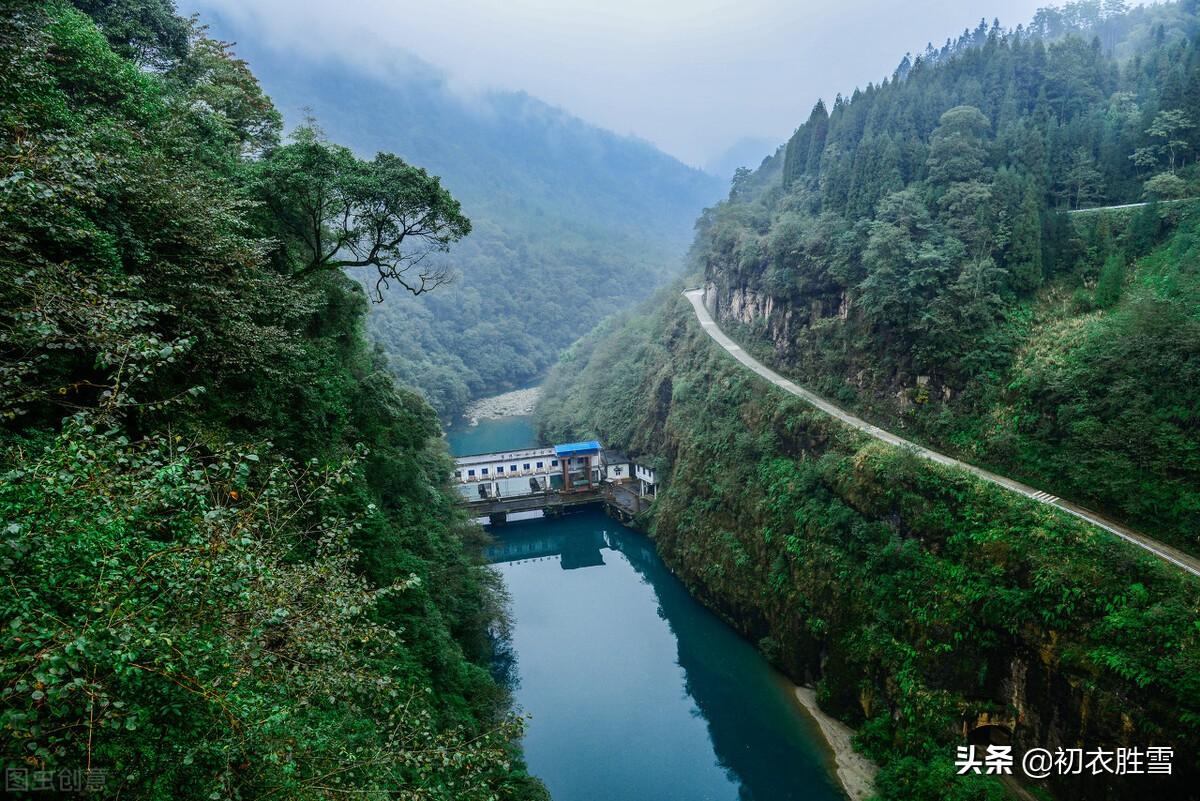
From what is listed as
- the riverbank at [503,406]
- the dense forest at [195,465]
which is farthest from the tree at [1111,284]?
the riverbank at [503,406]

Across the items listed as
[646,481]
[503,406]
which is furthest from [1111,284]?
[503,406]

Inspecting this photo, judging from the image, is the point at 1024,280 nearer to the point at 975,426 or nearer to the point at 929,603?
the point at 975,426

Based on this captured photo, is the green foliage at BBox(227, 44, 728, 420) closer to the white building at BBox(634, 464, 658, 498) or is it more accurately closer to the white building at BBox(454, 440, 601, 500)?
the white building at BBox(454, 440, 601, 500)

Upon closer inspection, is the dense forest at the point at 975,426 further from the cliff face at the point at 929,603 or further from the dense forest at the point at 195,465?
the dense forest at the point at 195,465

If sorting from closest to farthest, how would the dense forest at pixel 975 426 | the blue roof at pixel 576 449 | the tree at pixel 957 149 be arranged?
1. the dense forest at pixel 975 426
2. the tree at pixel 957 149
3. the blue roof at pixel 576 449

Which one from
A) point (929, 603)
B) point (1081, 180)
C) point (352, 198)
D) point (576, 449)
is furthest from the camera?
point (576, 449)

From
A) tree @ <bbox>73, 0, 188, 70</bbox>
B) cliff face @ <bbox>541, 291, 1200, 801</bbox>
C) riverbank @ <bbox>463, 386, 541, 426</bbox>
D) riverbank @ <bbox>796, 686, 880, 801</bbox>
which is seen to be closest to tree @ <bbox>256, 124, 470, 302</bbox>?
tree @ <bbox>73, 0, 188, 70</bbox>

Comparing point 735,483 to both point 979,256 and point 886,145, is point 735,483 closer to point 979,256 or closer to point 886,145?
point 979,256
